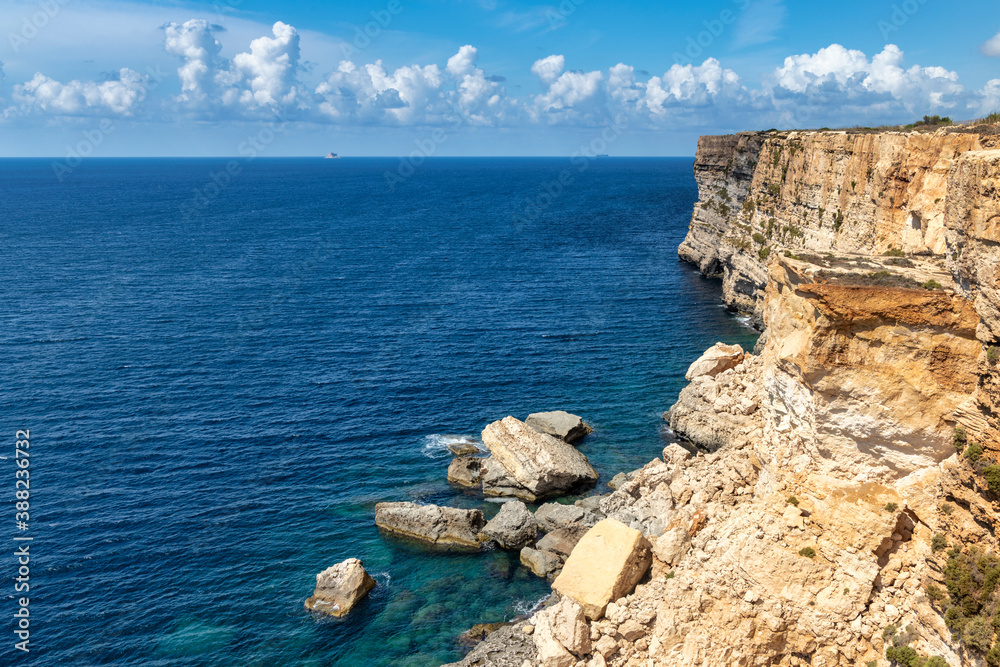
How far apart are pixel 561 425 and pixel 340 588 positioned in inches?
904

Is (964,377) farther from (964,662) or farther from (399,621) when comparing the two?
(399,621)

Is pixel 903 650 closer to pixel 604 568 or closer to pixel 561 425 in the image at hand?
pixel 604 568

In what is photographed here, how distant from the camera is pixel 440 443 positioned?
179 ft

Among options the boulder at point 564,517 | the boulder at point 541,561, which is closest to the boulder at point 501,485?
the boulder at point 564,517

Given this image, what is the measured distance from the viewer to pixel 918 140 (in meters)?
45.5

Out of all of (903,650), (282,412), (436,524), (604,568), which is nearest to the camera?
(903,650)

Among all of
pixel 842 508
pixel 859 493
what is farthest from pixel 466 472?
pixel 859 493

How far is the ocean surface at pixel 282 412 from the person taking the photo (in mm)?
36531

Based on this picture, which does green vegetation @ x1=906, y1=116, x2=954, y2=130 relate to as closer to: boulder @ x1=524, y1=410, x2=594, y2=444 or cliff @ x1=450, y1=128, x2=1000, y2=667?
cliff @ x1=450, y1=128, x2=1000, y2=667

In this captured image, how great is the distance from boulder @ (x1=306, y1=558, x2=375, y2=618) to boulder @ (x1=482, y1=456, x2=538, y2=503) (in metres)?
12.3

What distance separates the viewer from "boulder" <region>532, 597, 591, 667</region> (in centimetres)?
2898

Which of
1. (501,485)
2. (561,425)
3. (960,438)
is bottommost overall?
(501,485)

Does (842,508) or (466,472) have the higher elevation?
(842,508)

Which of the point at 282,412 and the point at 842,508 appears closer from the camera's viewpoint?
the point at 842,508
